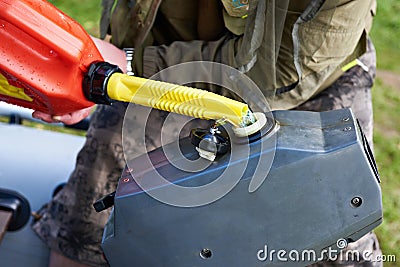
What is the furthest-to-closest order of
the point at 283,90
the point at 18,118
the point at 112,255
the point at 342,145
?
the point at 18,118 → the point at 283,90 → the point at 112,255 → the point at 342,145

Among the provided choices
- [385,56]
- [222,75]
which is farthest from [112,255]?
[385,56]

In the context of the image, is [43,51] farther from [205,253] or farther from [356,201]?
[356,201]

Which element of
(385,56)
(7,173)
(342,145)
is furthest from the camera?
(385,56)

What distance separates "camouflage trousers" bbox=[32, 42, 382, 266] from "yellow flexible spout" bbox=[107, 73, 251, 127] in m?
0.48

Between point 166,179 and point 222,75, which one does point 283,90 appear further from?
point 166,179

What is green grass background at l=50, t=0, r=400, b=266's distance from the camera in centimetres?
244

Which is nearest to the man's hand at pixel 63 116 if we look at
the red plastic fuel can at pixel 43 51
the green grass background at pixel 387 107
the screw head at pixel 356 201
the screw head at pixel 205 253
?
the red plastic fuel can at pixel 43 51

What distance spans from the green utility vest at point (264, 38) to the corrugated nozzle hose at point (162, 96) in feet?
0.93

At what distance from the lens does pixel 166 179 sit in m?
0.94

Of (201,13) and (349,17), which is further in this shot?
(201,13)

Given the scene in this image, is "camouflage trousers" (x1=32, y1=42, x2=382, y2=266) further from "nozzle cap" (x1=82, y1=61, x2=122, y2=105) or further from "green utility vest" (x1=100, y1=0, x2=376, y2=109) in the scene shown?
"nozzle cap" (x1=82, y1=61, x2=122, y2=105)

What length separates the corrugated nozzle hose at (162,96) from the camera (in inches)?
36.0

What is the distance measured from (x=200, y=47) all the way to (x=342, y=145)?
0.56 meters

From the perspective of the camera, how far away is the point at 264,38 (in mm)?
1195
